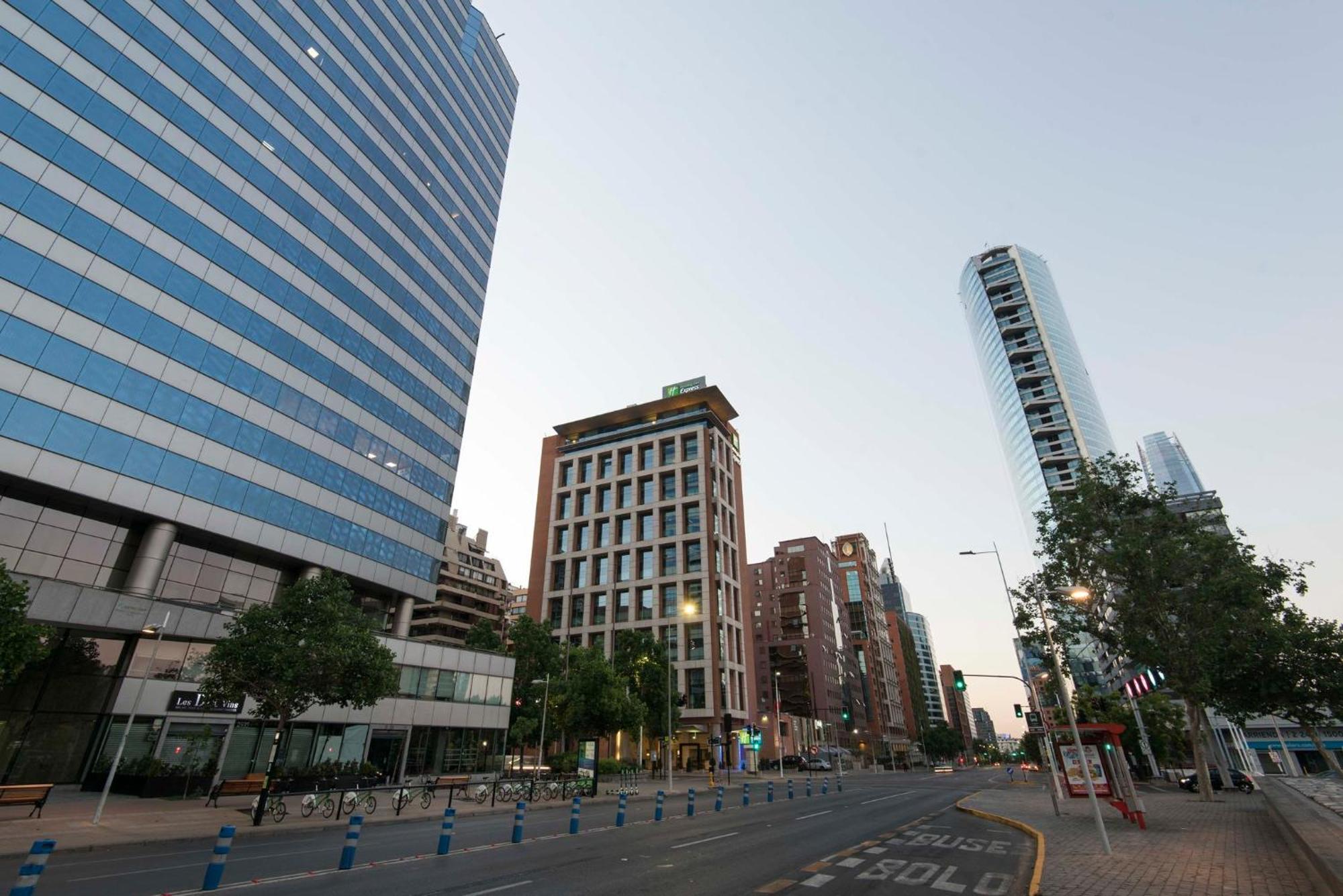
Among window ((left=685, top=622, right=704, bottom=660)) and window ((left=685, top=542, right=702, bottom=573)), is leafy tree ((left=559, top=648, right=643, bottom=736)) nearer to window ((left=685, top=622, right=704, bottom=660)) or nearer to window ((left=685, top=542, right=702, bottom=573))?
window ((left=685, top=622, right=704, bottom=660))

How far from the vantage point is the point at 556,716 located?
48.8 metres

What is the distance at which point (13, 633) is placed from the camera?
63.7ft

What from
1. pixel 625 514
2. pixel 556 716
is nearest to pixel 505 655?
pixel 556 716

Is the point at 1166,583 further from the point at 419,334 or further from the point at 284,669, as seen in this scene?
the point at 419,334

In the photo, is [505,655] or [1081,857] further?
[505,655]

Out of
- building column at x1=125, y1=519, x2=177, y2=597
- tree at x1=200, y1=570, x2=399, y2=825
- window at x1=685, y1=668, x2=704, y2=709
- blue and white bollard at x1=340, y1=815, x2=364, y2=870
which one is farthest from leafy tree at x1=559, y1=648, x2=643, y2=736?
blue and white bollard at x1=340, y1=815, x2=364, y2=870

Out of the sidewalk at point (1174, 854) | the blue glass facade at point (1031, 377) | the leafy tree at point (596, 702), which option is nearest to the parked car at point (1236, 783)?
the sidewalk at point (1174, 854)

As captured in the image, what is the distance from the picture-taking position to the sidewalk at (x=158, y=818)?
15.9 meters

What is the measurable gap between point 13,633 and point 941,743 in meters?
193

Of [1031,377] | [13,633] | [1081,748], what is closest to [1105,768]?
[1081,748]

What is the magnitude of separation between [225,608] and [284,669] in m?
15.4

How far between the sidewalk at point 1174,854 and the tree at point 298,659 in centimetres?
2538

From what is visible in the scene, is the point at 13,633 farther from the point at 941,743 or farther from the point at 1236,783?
the point at 941,743

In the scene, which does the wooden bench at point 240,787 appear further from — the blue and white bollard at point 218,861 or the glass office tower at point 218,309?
the blue and white bollard at point 218,861
